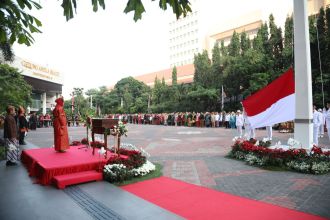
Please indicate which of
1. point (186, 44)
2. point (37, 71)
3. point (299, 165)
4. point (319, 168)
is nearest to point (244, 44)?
point (37, 71)

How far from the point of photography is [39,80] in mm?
41188

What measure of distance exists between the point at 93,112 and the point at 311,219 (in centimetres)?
756

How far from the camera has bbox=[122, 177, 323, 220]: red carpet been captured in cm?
461

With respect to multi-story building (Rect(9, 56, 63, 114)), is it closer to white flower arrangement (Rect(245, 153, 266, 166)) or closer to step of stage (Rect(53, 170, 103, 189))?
step of stage (Rect(53, 170, 103, 189))

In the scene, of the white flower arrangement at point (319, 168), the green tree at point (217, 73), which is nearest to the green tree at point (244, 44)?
the green tree at point (217, 73)

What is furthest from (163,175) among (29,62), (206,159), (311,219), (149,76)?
(149,76)

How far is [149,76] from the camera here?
7438 centimetres

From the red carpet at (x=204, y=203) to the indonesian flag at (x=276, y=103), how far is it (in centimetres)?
386

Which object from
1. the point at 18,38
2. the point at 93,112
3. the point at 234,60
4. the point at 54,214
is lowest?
the point at 54,214

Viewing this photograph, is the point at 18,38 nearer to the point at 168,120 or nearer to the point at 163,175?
the point at 163,175

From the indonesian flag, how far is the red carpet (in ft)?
12.7

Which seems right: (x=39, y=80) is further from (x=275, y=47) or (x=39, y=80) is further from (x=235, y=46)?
(x=275, y=47)

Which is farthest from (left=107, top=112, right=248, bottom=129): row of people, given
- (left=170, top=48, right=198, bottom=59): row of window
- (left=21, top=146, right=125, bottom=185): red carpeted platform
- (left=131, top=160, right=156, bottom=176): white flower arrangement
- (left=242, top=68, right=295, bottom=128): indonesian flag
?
(left=170, top=48, right=198, bottom=59): row of window

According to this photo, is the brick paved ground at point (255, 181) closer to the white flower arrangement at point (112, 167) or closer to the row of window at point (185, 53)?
the white flower arrangement at point (112, 167)
